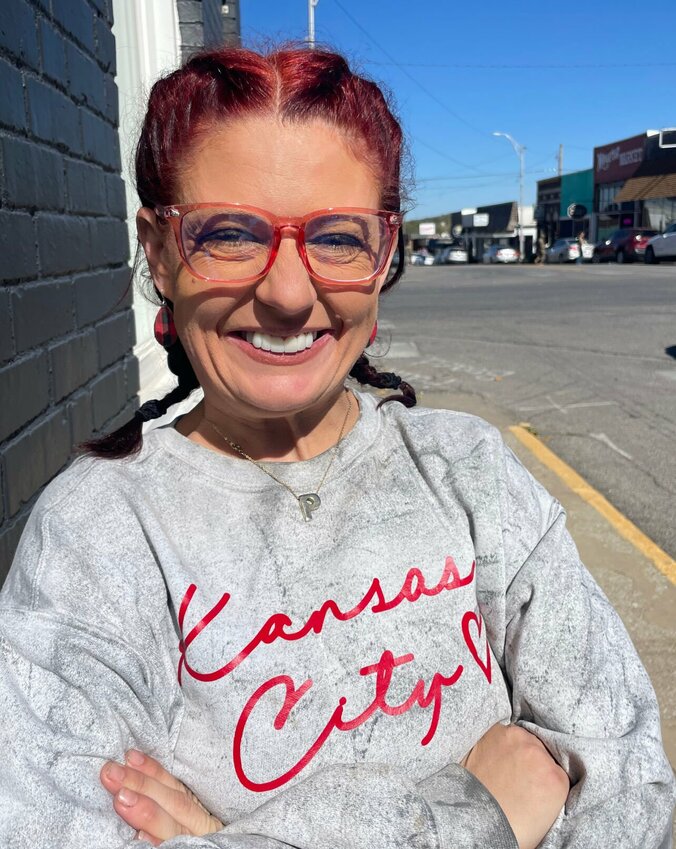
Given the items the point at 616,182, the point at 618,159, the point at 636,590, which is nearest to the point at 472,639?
the point at 636,590

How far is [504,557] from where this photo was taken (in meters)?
1.43

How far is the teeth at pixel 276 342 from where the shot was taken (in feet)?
4.50

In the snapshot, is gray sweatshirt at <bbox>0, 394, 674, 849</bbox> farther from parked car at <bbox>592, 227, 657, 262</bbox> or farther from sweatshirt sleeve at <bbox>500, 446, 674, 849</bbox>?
parked car at <bbox>592, 227, 657, 262</bbox>

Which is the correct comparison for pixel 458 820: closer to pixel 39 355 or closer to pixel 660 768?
pixel 660 768

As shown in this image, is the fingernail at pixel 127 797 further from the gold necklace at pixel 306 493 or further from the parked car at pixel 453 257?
the parked car at pixel 453 257

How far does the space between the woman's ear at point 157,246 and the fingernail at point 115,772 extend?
2.41 feet

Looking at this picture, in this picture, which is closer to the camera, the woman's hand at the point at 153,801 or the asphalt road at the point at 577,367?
the woman's hand at the point at 153,801

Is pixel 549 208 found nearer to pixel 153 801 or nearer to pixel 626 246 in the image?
pixel 626 246

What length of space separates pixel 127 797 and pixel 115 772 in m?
0.04

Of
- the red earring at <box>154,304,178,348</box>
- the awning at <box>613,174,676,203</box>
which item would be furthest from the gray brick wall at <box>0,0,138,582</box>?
the awning at <box>613,174,676,203</box>

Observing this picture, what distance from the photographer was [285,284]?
133 cm

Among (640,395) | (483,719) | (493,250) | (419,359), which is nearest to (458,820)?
(483,719)

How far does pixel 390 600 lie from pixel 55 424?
5.02 feet

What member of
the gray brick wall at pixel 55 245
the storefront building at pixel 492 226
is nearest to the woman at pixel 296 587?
the gray brick wall at pixel 55 245
